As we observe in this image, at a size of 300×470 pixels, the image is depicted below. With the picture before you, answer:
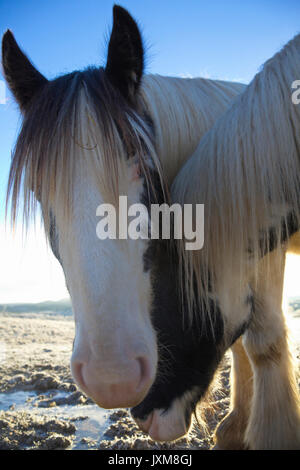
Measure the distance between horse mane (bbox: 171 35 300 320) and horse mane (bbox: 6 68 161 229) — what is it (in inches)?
8.8

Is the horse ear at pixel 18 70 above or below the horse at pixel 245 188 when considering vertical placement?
above

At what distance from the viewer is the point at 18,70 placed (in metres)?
1.25

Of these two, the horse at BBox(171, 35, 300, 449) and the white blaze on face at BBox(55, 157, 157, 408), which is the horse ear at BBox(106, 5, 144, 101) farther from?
the white blaze on face at BBox(55, 157, 157, 408)

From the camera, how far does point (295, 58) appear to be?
46.6 inches

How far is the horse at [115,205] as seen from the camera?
2.73ft

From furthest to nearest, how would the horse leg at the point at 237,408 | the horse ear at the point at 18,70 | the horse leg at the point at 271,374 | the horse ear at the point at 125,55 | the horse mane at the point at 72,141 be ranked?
the horse leg at the point at 237,408
the horse leg at the point at 271,374
the horse ear at the point at 18,70
the horse ear at the point at 125,55
the horse mane at the point at 72,141

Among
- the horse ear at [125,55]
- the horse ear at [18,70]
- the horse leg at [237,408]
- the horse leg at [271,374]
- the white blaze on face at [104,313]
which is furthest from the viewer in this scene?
the horse leg at [237,408]

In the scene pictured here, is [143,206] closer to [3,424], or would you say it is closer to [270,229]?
[270,229]

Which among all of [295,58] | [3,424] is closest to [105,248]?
[295,58]

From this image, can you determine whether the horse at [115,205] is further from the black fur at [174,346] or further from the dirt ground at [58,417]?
the dirt ground at [58,417]

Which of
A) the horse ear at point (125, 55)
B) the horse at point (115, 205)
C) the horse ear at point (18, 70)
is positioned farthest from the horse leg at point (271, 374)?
the horse ear at point (18, 70)

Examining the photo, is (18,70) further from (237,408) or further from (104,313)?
(237,408)

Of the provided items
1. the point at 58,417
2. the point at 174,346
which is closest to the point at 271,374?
the point at 174,346

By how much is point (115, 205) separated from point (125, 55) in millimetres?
626
